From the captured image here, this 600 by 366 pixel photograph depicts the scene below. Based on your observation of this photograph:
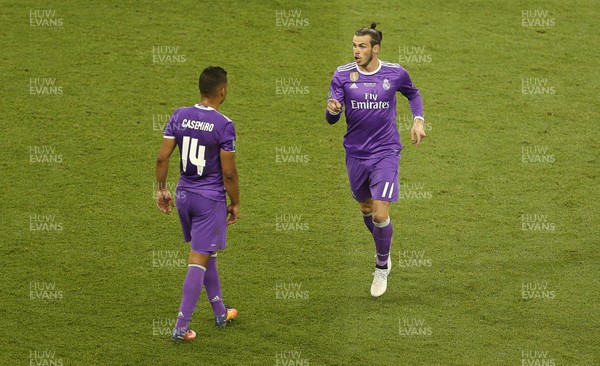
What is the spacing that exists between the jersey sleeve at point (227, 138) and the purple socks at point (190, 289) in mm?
1069

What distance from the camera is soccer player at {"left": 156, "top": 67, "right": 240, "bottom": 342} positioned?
8.44 m

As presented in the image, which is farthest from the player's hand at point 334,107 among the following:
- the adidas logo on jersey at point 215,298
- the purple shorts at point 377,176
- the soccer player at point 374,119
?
the adidas logo on jersey at point 215,298

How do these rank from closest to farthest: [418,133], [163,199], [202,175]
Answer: [202,175], [163,199], [418,133]

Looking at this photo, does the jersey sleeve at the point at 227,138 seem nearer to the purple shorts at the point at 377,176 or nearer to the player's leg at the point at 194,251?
the player's leg at the point at 194,251

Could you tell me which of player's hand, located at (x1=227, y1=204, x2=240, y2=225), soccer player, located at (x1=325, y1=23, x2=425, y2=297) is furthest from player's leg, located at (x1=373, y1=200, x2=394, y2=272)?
player's hand, located at (x1=227, y1=204, x2=240, y2=225)

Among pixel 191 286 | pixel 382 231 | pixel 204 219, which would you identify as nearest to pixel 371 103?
pixel 382 231

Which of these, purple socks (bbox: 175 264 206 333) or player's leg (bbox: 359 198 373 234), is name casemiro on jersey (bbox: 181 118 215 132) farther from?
player's leg (bbox: 359 198 373 234)

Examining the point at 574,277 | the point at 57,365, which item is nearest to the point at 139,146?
the point at 57,365

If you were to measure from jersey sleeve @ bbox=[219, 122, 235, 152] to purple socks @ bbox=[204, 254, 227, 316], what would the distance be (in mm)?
1058

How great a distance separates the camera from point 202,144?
8438 mm

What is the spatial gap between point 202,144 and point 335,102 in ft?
4.50

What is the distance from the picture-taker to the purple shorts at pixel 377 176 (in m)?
9.45

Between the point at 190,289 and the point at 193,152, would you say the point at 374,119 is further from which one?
the point at 190,289

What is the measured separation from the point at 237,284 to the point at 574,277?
336 cm
